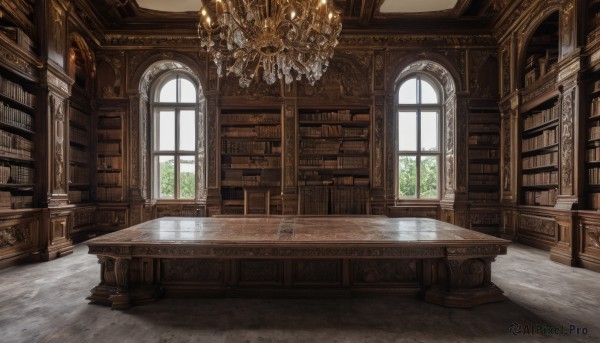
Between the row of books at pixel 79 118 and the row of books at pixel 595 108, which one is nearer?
the row of books at pixel 595 108

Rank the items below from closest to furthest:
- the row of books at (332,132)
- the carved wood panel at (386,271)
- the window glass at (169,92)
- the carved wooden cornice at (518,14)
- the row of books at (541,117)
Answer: the carved wood panel at (386,271)
the row of books at (541,117)
the carved wooden cornice at (518,14)
the row of books at (332,132)
the window glass at (169,92)

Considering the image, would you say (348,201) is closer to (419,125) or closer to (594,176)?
(419,125)

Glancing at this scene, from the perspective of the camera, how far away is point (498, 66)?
5.80 metres

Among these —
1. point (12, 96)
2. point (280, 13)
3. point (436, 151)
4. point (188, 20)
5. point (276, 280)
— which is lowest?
point (276, 280)

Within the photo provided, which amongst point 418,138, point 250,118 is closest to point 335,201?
point 250,118

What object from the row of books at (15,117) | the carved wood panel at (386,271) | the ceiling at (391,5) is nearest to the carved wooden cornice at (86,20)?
the ceiling at (391,5)

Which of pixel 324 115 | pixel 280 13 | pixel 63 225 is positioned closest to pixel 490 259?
pixel 280 13

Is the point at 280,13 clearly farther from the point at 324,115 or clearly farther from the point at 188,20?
the point at 188,20

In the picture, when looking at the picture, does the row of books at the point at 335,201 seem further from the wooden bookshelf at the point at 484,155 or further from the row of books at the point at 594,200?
the row of books at the point at 594,200

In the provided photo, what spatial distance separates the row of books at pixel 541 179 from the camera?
180 inches

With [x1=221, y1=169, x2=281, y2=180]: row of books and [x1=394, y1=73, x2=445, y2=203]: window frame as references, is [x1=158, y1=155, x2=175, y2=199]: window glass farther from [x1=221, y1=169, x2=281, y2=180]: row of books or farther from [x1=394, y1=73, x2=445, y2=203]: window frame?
[x1=394, y1=73, x2=445, y2=203]: window frame

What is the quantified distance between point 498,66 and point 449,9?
1561 millimetres

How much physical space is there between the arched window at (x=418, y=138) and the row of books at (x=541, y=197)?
157 cm

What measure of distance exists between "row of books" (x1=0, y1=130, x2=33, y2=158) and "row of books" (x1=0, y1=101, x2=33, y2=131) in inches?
6.1
